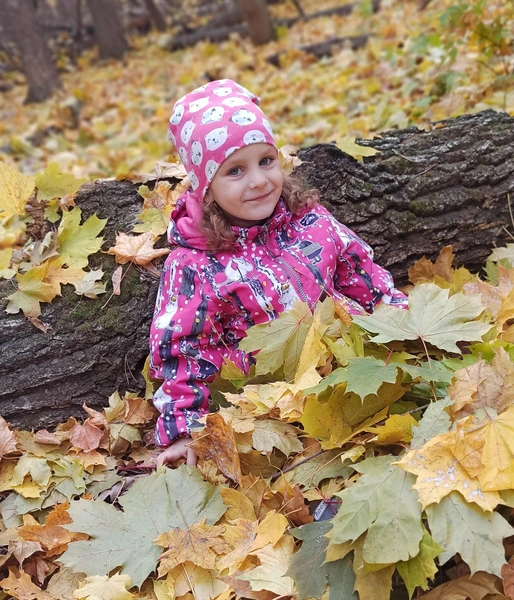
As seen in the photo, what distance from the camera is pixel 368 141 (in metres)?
2.73

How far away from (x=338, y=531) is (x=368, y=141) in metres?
1.91

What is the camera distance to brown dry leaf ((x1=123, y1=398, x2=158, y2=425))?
2.28 m

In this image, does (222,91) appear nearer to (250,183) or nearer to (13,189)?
(250,183)

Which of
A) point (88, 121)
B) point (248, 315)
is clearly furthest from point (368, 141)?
point (88, 121)

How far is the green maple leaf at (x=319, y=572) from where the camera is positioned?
4.62 feet

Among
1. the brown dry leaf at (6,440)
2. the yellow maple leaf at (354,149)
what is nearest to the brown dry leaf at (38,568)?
the brown dry leaf at (6,440)

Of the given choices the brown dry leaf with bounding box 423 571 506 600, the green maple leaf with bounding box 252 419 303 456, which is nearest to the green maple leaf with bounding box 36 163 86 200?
the green maple leaf with bounding box 252 419 303 456

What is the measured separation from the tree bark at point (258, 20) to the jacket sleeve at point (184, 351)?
29.1 feet

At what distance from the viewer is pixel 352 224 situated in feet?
8.48

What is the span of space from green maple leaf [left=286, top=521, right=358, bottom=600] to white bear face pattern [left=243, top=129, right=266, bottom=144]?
1.30m

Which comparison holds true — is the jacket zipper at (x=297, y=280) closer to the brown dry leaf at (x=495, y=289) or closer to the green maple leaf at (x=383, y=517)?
the brown dry leaf at (x=495, y=289)

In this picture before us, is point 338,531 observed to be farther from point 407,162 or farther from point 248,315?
point 407,162

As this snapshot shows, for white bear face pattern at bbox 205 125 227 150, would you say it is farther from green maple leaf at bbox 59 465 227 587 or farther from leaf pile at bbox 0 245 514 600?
green maple leaf at bbox 59 465 227 587

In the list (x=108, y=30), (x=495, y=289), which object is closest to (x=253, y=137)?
(x=495, y=289)
